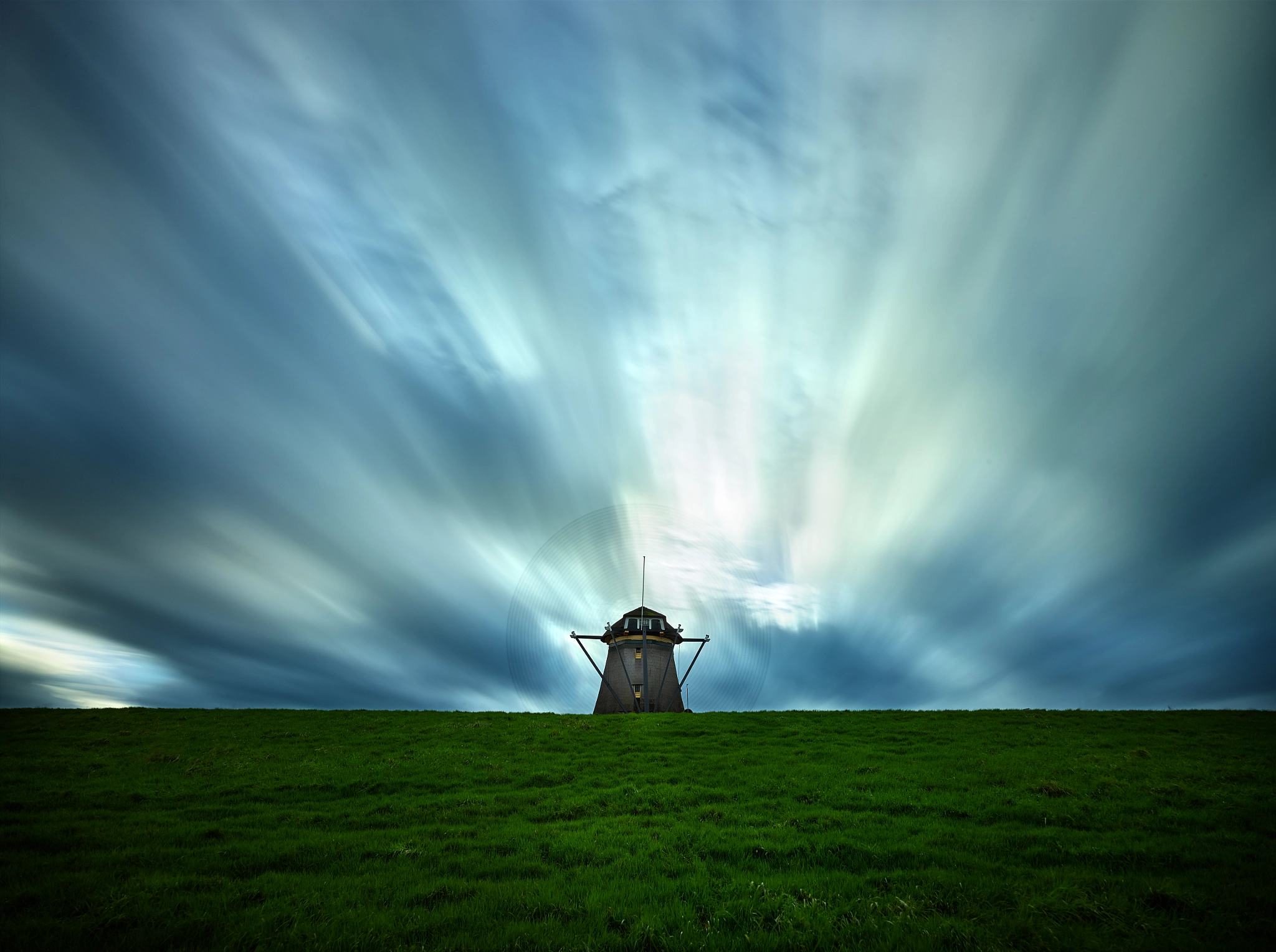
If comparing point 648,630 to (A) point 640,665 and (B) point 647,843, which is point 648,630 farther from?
(B) point 647,843

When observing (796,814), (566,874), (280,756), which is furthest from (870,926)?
(280,756)

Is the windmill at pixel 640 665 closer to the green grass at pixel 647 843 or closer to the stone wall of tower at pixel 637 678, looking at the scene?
the stone wall of tower at pixel 637 678

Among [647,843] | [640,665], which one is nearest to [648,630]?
[640,665]

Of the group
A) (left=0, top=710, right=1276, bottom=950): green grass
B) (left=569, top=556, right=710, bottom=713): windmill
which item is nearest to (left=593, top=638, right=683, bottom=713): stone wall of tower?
(left=569, top=556, right=710, bottom=713): windmill

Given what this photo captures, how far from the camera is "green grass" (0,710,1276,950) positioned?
873 centimetres

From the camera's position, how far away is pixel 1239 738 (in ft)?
89.9

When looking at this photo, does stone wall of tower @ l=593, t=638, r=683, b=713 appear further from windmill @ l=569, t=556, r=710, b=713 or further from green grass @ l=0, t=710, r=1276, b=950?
green grass @ l=0, t=710, r=1276, b=950

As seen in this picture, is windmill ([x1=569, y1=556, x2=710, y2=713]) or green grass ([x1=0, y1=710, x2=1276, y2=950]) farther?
windmill ([x1=569, y1=556, x2=710, y2=713])

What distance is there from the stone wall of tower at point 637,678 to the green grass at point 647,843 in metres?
32.6

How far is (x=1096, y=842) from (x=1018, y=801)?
3923 mm

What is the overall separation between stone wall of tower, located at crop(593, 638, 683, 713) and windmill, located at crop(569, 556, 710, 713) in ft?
0.21

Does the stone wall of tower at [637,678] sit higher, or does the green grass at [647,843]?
the stone wall of tower at [637,678]

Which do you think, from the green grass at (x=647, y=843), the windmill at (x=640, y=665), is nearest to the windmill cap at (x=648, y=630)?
the windmill at (x=640, y=665)

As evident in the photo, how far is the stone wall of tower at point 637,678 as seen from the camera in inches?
2399
